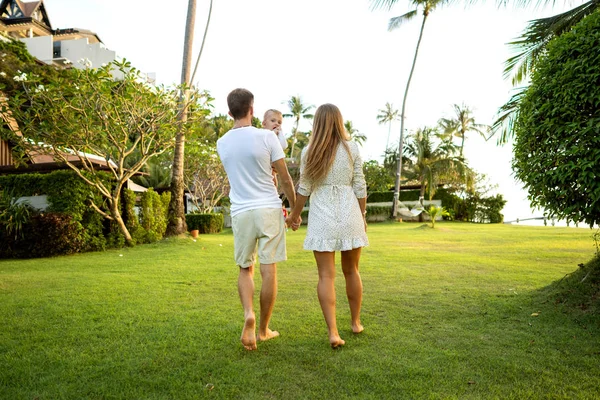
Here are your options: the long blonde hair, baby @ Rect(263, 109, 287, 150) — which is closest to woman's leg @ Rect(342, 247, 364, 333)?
the long blonde hair

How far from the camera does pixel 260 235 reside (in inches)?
146

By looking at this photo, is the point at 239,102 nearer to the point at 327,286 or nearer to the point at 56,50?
the point at 327,286

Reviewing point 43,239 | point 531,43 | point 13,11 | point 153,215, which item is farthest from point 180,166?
point 13,11

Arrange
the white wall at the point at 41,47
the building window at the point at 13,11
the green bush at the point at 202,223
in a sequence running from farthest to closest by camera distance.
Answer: the building window at the point at 13,11
the white wall at the point at 41,47
the green bush at the point at 202,223

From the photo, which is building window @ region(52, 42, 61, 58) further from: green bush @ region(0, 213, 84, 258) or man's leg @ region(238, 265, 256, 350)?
man's leg @ region(238, 265, 256, 350)

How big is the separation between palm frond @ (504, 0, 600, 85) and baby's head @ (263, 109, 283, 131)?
186 inches

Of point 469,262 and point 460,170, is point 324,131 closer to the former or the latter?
point 469,262

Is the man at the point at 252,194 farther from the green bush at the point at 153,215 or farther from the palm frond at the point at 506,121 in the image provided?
the green bush at the point at 153,215

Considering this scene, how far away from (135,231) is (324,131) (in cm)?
1140

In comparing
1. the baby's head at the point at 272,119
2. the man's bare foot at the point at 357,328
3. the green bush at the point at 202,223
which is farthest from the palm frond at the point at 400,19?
the man's bare foot at the point at 357,328

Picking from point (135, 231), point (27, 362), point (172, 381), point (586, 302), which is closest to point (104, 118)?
point (135, 231)

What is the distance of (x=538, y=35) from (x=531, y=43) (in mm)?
225

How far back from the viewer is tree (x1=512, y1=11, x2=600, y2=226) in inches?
165

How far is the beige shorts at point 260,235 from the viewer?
12.1ft
